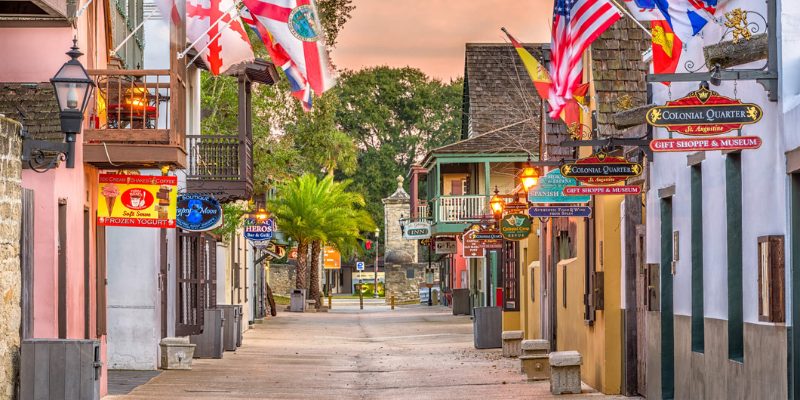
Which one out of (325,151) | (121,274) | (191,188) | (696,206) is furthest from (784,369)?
(325,151)

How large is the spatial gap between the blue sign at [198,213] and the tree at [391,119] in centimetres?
6943

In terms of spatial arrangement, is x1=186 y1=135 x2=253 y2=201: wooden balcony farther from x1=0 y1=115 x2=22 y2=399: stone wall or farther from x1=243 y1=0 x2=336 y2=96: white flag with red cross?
x1=0 y1=115 x2=22 y2=399: stone wall

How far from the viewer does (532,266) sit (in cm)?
3136

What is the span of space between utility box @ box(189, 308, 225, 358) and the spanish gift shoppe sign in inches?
415

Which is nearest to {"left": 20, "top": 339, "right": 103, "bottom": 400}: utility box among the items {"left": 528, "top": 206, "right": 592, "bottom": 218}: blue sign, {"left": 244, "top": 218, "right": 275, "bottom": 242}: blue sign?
{"left": 528, "top": 206, "right": 592, "bottom": 218}: blue sign

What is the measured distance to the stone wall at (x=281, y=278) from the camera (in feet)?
311

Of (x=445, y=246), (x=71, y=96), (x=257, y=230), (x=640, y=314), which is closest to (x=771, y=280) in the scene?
(x=71, y=96)

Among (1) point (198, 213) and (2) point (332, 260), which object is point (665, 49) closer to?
(1) point (198, 213)

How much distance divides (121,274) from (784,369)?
1585 cm

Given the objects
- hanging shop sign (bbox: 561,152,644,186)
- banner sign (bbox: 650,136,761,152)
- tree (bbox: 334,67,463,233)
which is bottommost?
banner sign (bbox: 650,136,761,152)

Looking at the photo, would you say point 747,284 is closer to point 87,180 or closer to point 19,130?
point 19,130

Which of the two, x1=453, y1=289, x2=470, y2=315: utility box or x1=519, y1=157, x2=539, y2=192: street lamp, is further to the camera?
x1=453, y1=289, x2=470, y2=315: utility box

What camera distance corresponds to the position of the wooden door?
19766mm

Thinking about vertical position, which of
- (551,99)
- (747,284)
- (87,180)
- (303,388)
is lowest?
(303,388)
